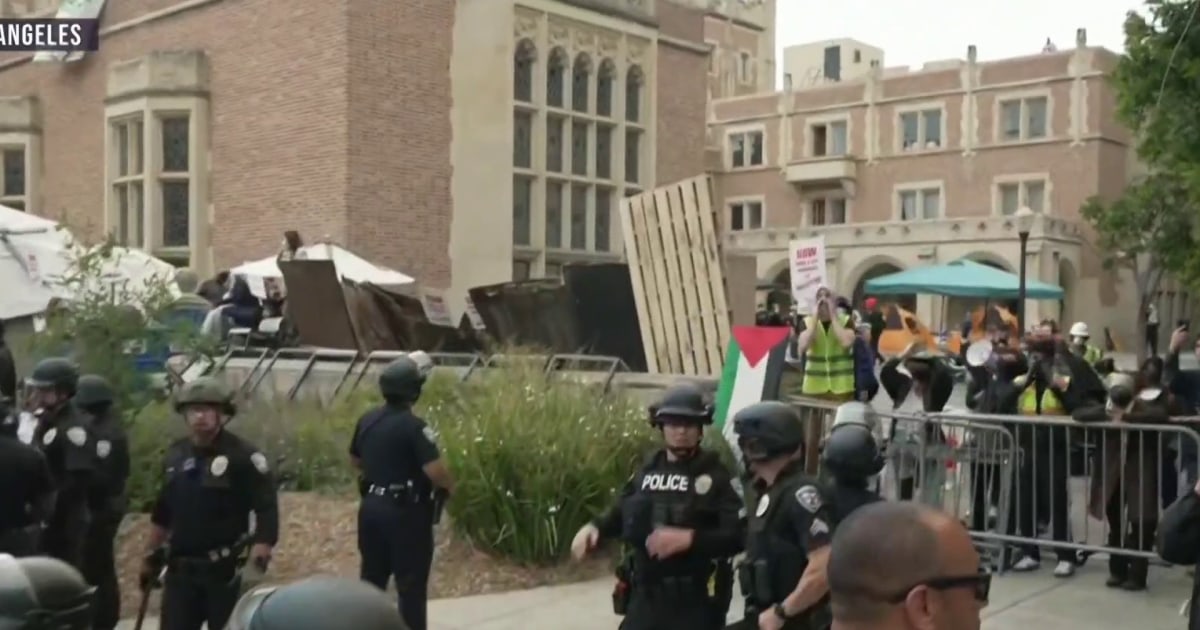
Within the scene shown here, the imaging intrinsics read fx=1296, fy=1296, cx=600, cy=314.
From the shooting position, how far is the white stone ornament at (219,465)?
596cm

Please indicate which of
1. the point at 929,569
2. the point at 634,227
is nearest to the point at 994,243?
the point at 634,227

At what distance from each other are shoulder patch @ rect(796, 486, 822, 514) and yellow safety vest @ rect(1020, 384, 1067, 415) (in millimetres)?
5098

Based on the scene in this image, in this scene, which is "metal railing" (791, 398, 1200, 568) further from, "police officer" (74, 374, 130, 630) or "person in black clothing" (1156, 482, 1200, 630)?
"police officer" (74, 374, 130, 630)

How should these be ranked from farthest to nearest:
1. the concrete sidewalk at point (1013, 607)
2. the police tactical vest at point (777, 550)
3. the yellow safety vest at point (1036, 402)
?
the yellow safety vest at point (1036, 402) < the concrete sidewalk at point (1013, 607) < the police tactical vest at point (777, 550)

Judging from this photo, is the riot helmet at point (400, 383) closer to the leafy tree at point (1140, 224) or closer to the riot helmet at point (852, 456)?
the riot helmet at point (852, 456)

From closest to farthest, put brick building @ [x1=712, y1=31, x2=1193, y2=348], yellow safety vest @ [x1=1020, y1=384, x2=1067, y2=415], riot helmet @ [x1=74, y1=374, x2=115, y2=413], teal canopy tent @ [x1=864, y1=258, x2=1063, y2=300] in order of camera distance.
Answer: riot helmet @ [x1=74, y1=374, x2=115, y2=413], yellow safety vest @ [x1=1020, y1=384, x2=1067, y2=415], teal canopy tent @ [x1=864, y1=258, x2=1063, y2=300], brick building @ [x1=712, y1=31, x2=1193, y2=348]

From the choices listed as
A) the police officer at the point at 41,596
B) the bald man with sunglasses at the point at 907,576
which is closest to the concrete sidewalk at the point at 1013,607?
the police officer at the point at 41,596

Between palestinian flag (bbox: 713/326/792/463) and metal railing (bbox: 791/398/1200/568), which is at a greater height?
palestinian flag (bbox: 713/326/792/463)

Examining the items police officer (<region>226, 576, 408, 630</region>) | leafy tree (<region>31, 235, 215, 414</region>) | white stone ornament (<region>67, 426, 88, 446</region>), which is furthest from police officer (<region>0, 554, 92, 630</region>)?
leafy tree (<region>31, 235, 215, 414</region>)

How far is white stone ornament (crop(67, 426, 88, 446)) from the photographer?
668 cm

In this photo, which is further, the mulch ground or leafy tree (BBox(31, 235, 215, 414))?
leafy tree (BBox(31, 235, 215, 414))

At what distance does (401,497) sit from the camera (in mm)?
6656

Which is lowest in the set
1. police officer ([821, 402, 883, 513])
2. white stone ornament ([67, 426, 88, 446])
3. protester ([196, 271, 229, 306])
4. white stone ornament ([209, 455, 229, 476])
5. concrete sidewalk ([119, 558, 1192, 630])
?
concrete sidewalk ([119, 558, 1192, 630])

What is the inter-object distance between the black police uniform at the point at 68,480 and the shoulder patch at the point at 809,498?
3955mm
